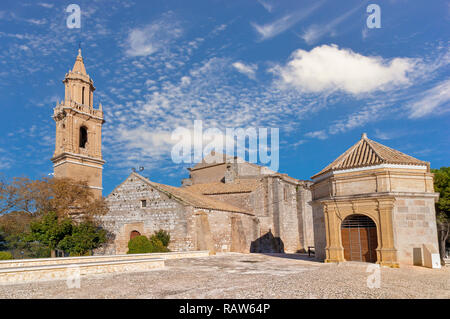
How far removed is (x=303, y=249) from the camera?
33.6 meters

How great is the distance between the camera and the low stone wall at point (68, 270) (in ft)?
32.8

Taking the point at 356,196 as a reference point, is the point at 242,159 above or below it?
above

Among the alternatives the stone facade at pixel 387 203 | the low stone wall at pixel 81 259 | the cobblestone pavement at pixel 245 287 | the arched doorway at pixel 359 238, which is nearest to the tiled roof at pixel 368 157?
the stone facade at pixel 387 203

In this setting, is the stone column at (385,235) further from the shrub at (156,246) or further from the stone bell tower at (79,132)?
the stone bell tower at (79,132)

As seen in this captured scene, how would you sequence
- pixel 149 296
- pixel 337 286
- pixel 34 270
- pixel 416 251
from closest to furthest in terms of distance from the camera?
pixel 149 296 → pixel 337 286 → pixel 34 270 → pixel 416 251

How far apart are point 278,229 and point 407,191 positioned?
59.6ft

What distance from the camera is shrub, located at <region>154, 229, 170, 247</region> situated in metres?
22.7

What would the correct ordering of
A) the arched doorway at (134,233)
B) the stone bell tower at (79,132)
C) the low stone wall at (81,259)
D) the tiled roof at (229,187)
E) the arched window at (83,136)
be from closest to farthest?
the low stone wall at (81,259), the arched doorway at (134,233), the tiled roof at (229,187), the stone bell tower at (79,132), the arched window at (83,136)

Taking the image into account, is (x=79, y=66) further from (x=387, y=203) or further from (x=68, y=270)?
(x=387, y=203)

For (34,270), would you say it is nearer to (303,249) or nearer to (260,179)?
(260,179)

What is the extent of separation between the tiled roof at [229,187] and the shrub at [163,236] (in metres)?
10.5

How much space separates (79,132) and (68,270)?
29588 millimetres

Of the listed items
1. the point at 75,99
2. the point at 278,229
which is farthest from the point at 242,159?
the point at 75,99

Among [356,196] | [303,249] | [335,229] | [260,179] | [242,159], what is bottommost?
[303,249]
